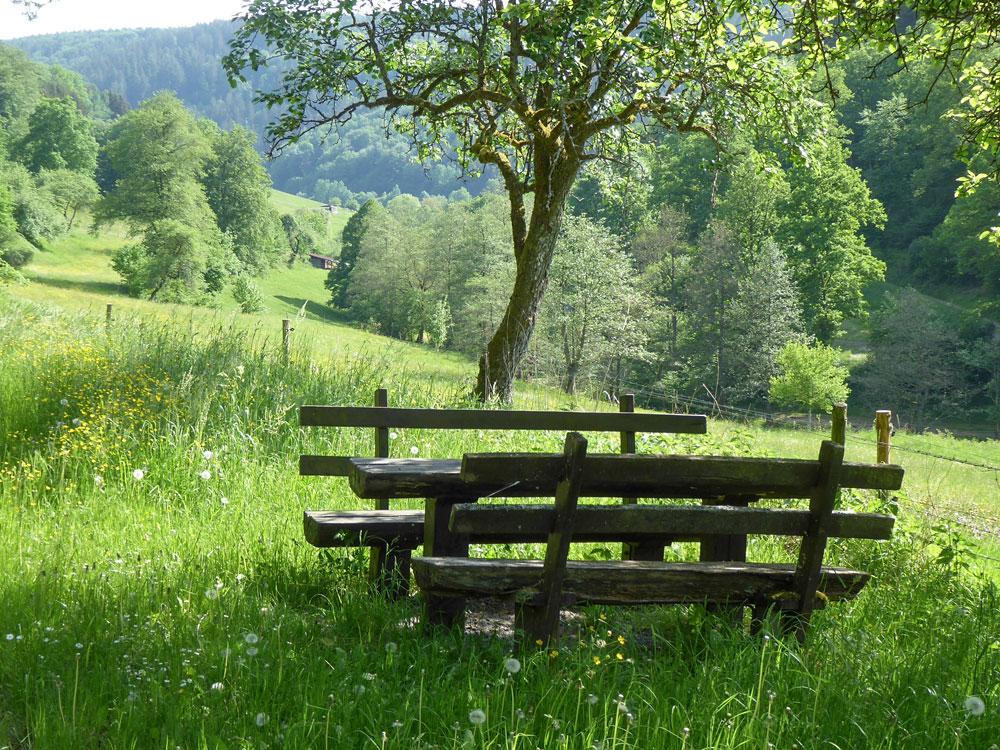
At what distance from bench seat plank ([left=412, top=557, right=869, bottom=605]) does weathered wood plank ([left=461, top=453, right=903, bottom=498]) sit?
0.33m

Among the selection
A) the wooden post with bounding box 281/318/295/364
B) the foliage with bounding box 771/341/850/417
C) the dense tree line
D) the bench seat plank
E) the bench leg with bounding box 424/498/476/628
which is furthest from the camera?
the dense tree line

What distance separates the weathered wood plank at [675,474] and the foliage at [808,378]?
4291 cm

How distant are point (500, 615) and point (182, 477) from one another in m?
3.08

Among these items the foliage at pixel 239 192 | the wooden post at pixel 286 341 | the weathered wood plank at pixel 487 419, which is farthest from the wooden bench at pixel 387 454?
the foliage at pixel 239 192

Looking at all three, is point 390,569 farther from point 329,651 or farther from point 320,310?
point 320,310

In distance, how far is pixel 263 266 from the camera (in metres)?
69.8

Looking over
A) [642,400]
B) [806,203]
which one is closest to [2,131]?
[642,400]

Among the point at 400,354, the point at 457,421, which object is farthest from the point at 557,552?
the point at 400,354

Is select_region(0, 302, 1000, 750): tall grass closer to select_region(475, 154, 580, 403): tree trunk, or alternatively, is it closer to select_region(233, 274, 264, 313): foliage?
select_region(475, 154, 580, 403): tree trunk

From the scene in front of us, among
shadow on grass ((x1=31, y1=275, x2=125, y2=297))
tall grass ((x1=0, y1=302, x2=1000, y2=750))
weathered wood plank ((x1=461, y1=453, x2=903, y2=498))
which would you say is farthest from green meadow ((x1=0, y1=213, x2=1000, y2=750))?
shadow on grass ((x1=31, y1=275, x2=125, y2=297))

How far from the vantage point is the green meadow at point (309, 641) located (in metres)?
3.24

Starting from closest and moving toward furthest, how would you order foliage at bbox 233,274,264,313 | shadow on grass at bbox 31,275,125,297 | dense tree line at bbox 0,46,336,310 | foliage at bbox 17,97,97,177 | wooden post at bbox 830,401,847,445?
wooden post at bbox 830,401,847,445 → dense tree line at bbox 0,46,336,310 → shadow on grass at bbox 31,275,125,297 → foliage at bbox 233,274,264,313 → foliage at bbox 17,97,97,177

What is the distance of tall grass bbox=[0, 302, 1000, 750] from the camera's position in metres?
3.23

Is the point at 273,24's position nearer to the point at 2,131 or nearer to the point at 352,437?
the point at 352,437
